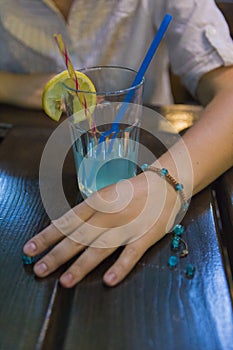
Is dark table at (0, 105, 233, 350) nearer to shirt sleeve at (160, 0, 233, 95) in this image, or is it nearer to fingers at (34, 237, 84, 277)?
fingers at (34, 237, 84, 277)

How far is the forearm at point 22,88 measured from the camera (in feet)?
2.81

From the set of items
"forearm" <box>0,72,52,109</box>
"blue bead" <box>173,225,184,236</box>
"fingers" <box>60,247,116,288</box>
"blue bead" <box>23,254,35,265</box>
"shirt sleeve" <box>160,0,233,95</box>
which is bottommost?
"forearm" <box>0,72,52,109</box>

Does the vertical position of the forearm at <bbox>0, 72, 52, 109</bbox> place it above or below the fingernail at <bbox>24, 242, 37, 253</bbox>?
below

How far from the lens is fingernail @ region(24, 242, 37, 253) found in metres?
0.49

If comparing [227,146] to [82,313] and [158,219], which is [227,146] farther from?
[82,313]

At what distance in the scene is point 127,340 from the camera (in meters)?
0.39

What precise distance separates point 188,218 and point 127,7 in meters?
0.52

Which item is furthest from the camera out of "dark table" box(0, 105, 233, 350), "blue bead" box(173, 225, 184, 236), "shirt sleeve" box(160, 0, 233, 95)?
"shirt sleeve" box(160, 0, 233, 95)

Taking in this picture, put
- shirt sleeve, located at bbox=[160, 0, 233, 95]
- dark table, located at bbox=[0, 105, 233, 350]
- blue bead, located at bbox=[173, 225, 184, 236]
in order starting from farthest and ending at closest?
shirt sleeve, located at bbox=[160, 0, 233, 95] < blue bead, located at bbox=[173, 225, 184, 236] < dark table, located at bbox=[0, 105, 233, 350]

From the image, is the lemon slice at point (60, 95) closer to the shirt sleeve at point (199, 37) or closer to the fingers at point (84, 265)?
the fingers at point (84, 265)

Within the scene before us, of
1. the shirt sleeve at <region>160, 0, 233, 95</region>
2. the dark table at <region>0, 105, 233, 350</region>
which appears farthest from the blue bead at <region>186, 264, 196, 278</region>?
the shirt sleeve at <region>160, 0, 233, 95</region>

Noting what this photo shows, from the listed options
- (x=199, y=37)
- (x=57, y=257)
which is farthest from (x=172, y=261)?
(x=199, y=37)

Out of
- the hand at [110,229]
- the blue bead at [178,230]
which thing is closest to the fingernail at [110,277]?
the hand at [110,229]

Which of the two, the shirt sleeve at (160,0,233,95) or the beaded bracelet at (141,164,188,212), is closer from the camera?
the beaded bracelet at (141,164,188,212)
